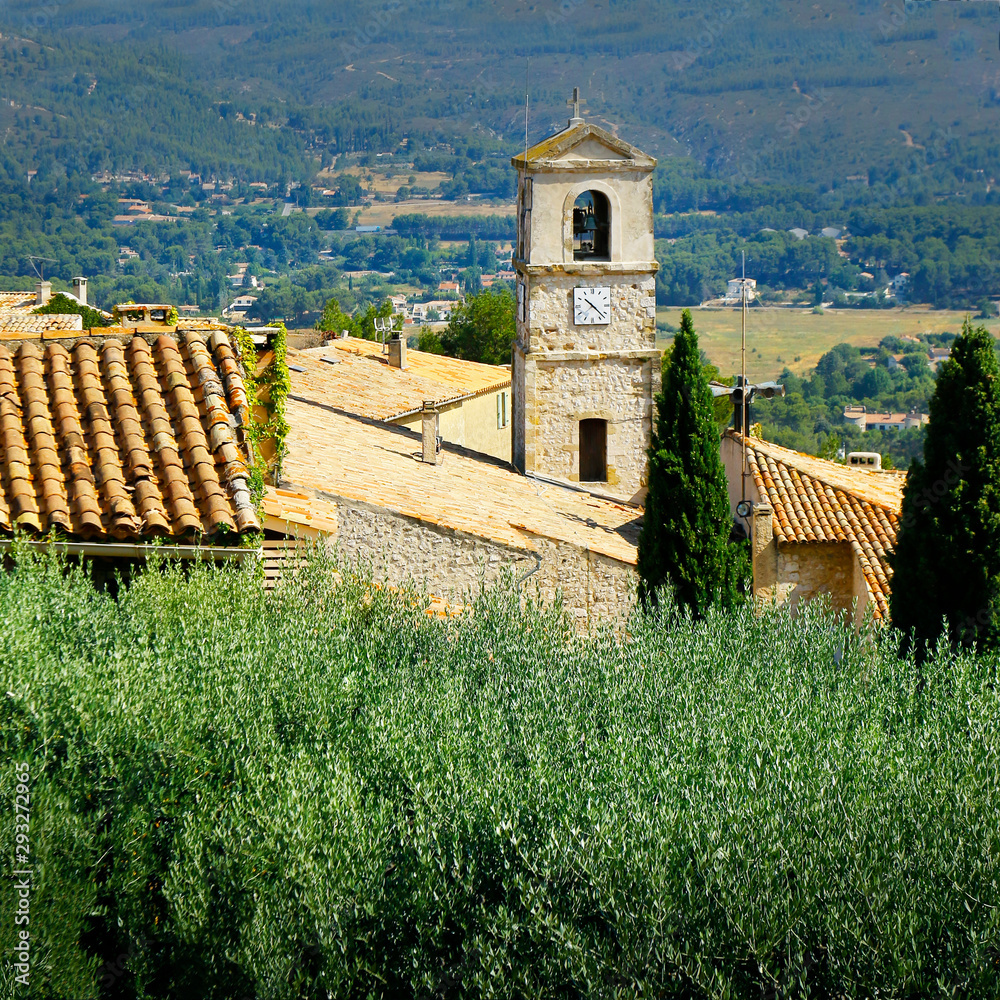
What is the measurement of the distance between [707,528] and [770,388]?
4.94m

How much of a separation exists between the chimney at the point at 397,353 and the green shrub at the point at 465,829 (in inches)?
846

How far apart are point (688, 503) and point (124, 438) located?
7.25 m

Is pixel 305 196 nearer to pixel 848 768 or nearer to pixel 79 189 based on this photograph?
pixel 79 189

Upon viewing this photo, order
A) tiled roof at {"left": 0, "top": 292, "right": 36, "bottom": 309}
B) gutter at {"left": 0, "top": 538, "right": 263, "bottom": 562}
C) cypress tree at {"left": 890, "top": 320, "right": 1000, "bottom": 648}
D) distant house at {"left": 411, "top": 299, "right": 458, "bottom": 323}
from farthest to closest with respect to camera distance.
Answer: distant house at {"left": 411, "top": 299, "right": 458, "bottom": 323}, tiled roof at {"left": 0, "top": 292, "right": 36, "bottom": 309}, cypress tree at {"left": 890, "top": 320, "right": 1000, "bottom": 648}, gutter at {"left": 0, "top": 538, "right": 263, "bottom": 562}

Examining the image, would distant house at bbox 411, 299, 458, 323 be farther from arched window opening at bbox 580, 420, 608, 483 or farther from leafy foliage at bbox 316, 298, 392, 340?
arched window opening at bbox 580, 420, 608, 483

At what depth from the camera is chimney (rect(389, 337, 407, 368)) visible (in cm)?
2884

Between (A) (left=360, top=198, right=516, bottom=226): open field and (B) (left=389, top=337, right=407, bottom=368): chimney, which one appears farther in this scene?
(A) (left=360, top=198, right=516, bottom=226): open field

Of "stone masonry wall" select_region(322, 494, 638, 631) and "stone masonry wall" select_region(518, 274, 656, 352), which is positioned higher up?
"stone masonry wall" select_region(518, 274, 656, 352)

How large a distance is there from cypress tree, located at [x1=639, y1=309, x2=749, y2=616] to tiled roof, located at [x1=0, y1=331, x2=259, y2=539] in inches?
237

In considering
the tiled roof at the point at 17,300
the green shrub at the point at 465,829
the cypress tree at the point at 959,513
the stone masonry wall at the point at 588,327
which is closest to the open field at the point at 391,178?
the tiled roof at the point at 17,300

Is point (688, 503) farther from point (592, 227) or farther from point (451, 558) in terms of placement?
point (592, 227)

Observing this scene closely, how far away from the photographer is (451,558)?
46.6 ft

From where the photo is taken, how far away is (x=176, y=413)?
10.4m

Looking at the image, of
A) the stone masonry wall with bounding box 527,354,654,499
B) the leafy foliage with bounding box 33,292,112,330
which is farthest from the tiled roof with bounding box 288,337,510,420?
the leafy foliage with bounding box 33,292,112,330
